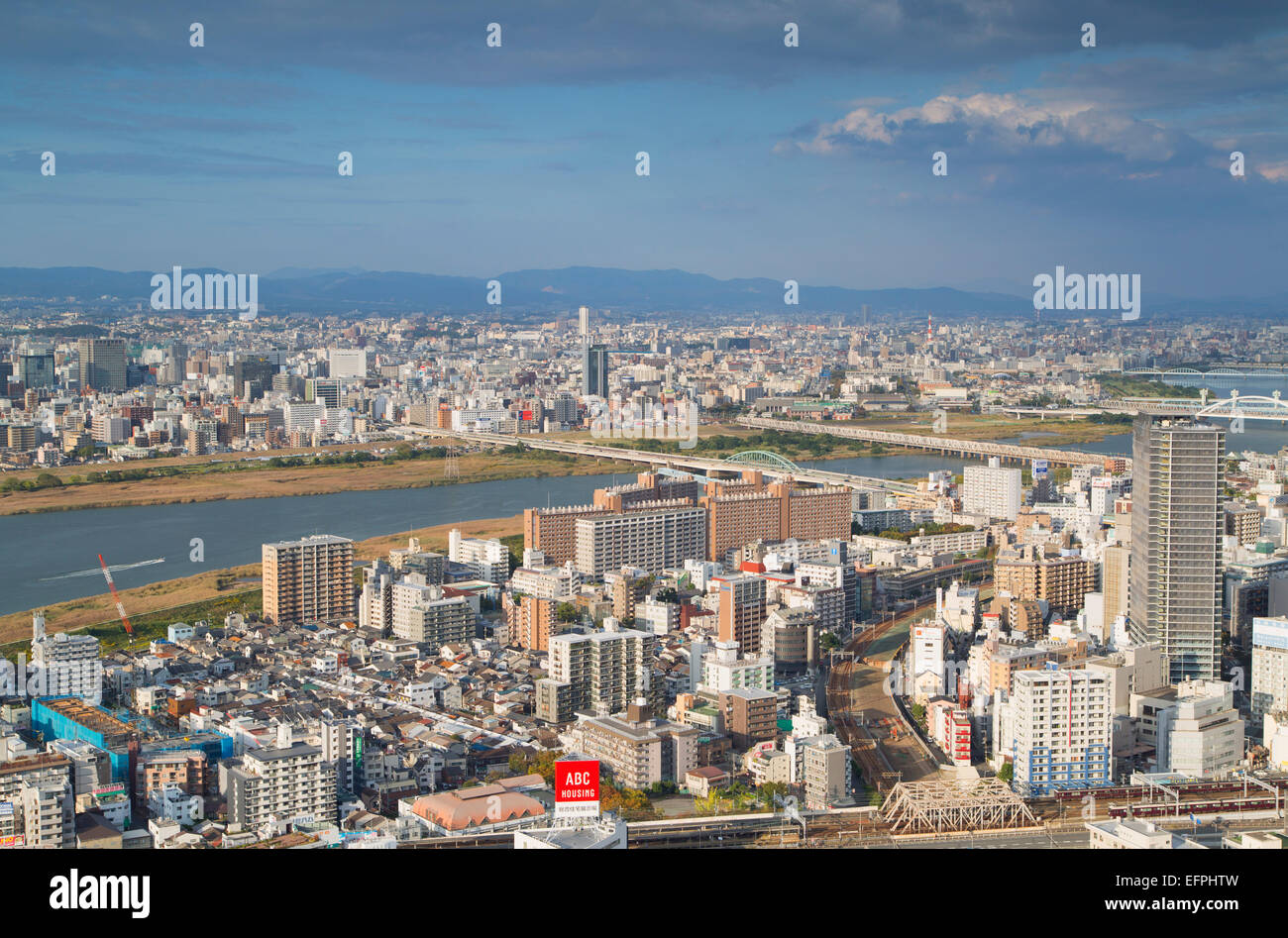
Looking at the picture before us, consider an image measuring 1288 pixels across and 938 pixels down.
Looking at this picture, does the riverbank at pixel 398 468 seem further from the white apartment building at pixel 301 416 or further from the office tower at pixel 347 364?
the office tower at pixel 347 364

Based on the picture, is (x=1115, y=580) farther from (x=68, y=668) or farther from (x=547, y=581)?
(x=68, y=668)

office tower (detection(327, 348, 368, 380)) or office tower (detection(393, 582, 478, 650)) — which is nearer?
office tower (detection(393, 582, 478, 650))

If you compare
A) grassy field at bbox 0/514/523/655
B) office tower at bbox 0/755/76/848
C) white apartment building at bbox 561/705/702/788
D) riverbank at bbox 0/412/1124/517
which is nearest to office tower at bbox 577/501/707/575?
grassy field at bbox 0/514/523/655

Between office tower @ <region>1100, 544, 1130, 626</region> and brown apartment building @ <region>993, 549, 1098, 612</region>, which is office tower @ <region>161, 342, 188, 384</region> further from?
office tower @ <region>1100, 544, 1130, 626</region>

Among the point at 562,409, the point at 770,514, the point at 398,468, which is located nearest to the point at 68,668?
the point at 770,514
